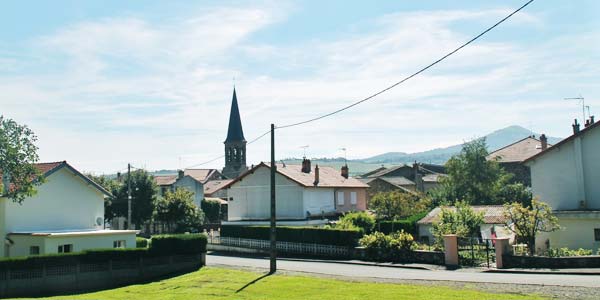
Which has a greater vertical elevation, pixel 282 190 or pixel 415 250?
pixel 282 190

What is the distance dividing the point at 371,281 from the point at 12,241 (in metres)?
20.0

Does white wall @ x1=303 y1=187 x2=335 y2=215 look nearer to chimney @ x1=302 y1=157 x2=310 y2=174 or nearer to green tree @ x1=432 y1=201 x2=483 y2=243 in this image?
chimney @ x1=302 y1=157 x2=310 y2=174

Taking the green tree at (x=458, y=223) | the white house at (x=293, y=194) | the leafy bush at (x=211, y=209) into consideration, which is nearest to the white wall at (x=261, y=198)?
the white house at (x=293, y=194)

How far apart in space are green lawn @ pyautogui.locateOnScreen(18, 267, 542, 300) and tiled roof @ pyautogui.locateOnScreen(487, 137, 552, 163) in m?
52.2

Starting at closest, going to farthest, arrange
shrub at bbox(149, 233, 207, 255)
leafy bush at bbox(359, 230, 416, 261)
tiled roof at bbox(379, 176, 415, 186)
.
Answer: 1. shrub at bbox(149, 233, 207, 255)
2. leafy bush at bbox(359, 230, 416, 261)
3. tiled roof at bbox(379, 176, 415, 186)

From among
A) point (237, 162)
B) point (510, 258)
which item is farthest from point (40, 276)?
point (237, 162)

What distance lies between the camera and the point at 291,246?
40.1m

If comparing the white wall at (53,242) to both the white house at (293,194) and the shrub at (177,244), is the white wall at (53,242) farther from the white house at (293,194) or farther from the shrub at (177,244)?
the white house at (293,194)

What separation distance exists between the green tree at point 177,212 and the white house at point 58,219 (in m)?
17.1

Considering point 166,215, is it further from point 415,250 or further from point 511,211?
point 511,211

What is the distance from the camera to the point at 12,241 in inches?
1264

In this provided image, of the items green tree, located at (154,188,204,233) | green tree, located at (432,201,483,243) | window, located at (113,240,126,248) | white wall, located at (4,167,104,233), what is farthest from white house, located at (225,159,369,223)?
window, located at (113,240,126,248)

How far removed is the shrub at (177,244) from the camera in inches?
1266

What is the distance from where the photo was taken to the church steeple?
350ft
